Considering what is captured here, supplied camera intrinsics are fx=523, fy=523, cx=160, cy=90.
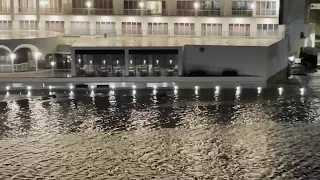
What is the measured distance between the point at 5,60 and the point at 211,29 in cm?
1478

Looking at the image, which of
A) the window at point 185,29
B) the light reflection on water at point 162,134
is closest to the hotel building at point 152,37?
the window at point 185,29

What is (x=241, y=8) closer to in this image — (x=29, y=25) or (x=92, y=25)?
(x=92, y=25)

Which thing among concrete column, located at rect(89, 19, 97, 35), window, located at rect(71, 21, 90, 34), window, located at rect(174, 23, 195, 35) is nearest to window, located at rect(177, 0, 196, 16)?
window, located at rect(174, 23, 195, 35)

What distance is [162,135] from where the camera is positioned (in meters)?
19.8

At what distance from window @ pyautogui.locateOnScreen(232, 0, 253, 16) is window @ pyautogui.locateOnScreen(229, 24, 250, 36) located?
2.78 ft

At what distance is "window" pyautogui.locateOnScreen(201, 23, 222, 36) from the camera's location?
37438mm

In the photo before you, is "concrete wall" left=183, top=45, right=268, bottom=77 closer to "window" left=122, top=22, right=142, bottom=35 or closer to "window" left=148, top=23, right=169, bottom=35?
"window" left=148, top=23, right=169, bottom=35

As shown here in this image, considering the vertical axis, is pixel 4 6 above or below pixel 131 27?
above

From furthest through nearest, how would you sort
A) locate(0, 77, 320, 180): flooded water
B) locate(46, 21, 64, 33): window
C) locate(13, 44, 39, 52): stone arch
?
locate(46, 21, 64, 33): window, locate(13, 44, 39, 52): stone arch, locate(0, 77, 320, 180): flooded water

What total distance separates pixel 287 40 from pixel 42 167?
83.0 ft

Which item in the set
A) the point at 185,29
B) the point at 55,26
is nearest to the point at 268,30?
the point at 185,29

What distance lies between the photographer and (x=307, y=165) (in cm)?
1658

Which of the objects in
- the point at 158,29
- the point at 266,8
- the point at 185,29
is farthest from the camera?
the point at 158,29

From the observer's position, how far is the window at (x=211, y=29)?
123ft
